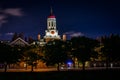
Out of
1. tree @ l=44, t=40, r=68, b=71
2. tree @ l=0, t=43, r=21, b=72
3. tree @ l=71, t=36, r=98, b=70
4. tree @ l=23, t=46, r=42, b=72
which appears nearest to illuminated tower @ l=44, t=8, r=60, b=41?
tree @ l=23, t=46, r=42, b=72

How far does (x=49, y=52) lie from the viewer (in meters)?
85.2

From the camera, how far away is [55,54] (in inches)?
3253

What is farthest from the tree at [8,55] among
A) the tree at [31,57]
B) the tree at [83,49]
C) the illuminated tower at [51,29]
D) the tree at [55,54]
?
the illuminated tower at [51,29]

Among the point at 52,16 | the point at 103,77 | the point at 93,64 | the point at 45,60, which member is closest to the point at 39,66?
the point at 93,64

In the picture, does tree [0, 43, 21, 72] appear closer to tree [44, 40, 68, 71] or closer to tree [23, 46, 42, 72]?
tree [23, 46, 42, 72]

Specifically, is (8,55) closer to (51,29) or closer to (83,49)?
(83,49)

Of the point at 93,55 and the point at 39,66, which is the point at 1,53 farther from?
the point at 39,66

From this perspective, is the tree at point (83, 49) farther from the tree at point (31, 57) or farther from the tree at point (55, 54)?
the tree at point (31, 57)

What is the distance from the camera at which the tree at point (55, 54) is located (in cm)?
8256

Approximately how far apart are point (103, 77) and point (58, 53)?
3901 cm

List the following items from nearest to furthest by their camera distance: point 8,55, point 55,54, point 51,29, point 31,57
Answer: point 55,54 → point 8,55 → point 31,57 → point 51,29

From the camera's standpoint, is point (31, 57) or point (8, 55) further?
point (31, 57)

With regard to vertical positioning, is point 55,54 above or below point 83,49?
below

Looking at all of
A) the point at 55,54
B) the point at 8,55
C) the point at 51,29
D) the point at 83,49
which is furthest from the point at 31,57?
the point at 51,29
